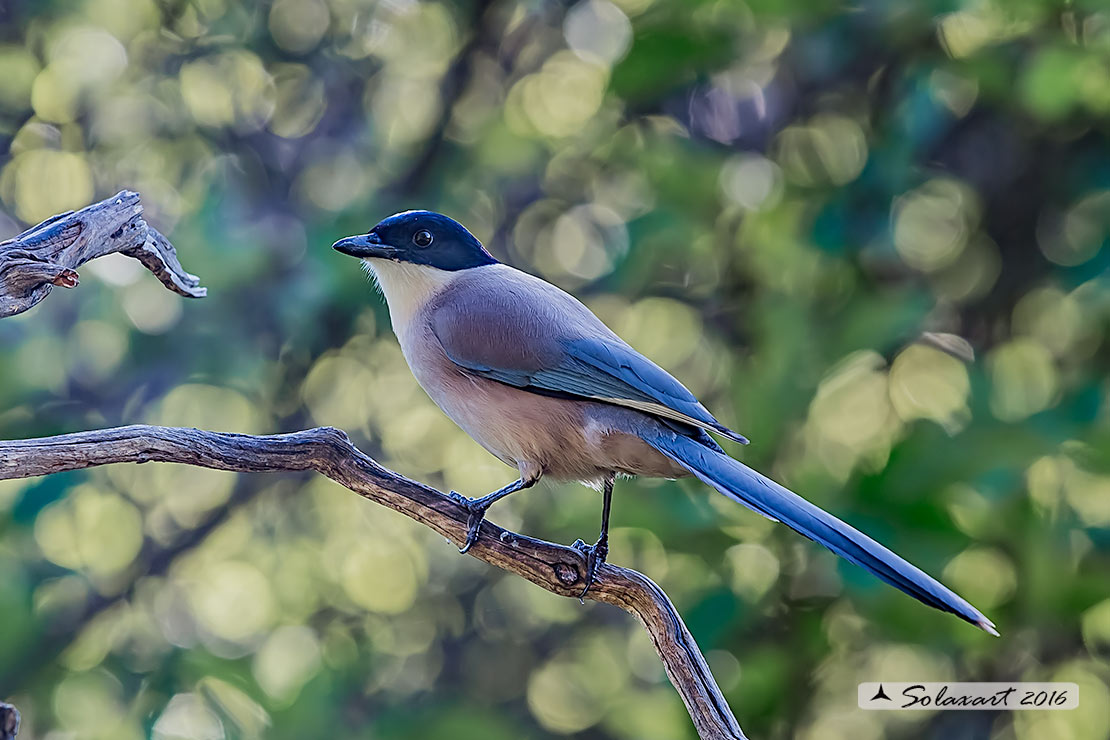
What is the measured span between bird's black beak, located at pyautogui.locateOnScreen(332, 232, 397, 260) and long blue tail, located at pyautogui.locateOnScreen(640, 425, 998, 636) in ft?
2.71

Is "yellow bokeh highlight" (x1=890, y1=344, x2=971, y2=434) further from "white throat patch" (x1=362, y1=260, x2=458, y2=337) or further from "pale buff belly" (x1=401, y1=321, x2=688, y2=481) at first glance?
"white throat patch" (x1=362, y1=260, x2=458, y2=337)

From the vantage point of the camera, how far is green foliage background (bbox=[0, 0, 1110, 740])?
3527mm

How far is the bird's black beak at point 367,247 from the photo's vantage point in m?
2.70

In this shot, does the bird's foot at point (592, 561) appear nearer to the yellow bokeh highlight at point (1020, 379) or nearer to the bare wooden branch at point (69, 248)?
the bare wooden branch at point (69, 248)

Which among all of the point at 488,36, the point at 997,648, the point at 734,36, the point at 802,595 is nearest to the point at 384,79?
the point at 488,36

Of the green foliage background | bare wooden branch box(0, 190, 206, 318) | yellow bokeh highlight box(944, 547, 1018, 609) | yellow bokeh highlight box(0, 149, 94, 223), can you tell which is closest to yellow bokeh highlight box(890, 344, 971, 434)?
the green foliage background

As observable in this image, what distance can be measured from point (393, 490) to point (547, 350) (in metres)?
0.50

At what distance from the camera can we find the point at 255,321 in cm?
427

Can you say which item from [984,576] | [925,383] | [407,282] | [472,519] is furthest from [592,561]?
[925,383]

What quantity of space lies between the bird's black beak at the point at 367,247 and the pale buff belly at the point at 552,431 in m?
0.38

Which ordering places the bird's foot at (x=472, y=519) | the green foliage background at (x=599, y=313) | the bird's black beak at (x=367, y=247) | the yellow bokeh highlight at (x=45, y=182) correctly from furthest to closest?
the yellow bokeh highlight at (x=45, y=182) < the green foliage background at (x=599, y=313) < the bird's black beak at (x=367, y=247) < the bird's foot at (x=472, y=519)

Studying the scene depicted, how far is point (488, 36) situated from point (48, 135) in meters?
1.80

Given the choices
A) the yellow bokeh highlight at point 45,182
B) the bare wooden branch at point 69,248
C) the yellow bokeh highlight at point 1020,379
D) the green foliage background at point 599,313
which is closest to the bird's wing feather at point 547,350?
the bare wooden branch at point 69,248

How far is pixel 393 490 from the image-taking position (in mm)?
2205
